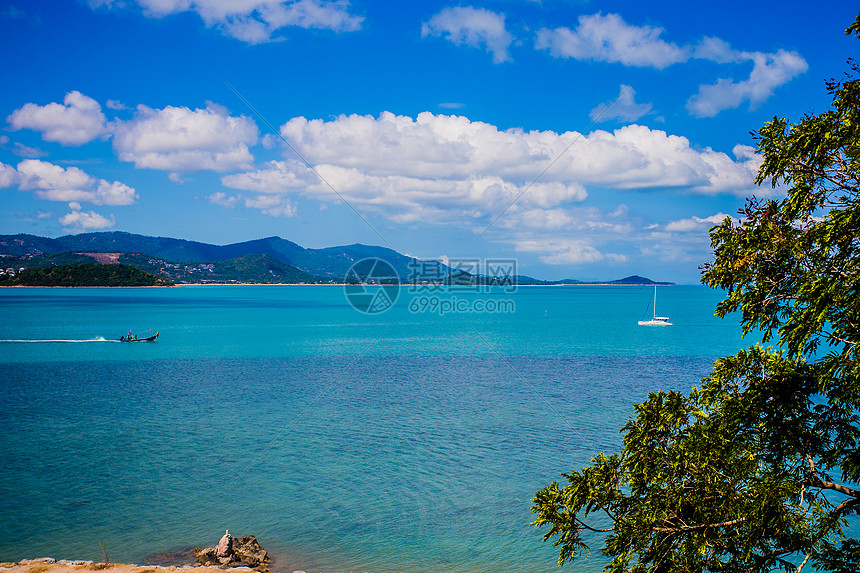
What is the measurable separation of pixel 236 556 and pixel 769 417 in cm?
1224

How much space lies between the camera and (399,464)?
21.3 metres

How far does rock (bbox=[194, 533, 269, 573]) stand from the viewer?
13414mm

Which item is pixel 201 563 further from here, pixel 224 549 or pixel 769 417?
pixel 769 417

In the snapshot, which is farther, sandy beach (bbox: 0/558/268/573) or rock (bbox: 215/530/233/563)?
rock (bbox: 215/530/233/563)

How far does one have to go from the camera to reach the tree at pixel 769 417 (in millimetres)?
6539

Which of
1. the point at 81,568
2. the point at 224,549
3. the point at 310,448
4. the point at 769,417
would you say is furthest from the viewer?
the point at 310,448

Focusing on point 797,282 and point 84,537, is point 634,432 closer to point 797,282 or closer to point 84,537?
point 797,282

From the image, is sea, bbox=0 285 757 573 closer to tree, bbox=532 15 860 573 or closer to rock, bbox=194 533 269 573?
rock, bbox=194 533 269 573

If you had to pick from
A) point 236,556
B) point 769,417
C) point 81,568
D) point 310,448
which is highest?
point 769,417

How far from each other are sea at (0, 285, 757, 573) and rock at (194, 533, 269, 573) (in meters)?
0.80

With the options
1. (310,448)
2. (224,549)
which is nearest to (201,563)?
(224,549)

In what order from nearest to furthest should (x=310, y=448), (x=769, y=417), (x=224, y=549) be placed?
(x=769, y=417)
(x=224, y=549)
(x=310, y=448)

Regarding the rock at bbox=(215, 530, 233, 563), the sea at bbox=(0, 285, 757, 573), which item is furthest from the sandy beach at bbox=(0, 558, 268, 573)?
the sea at bbox=(0, 285, 757, 573)

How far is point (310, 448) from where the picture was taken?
2336 centimetres
